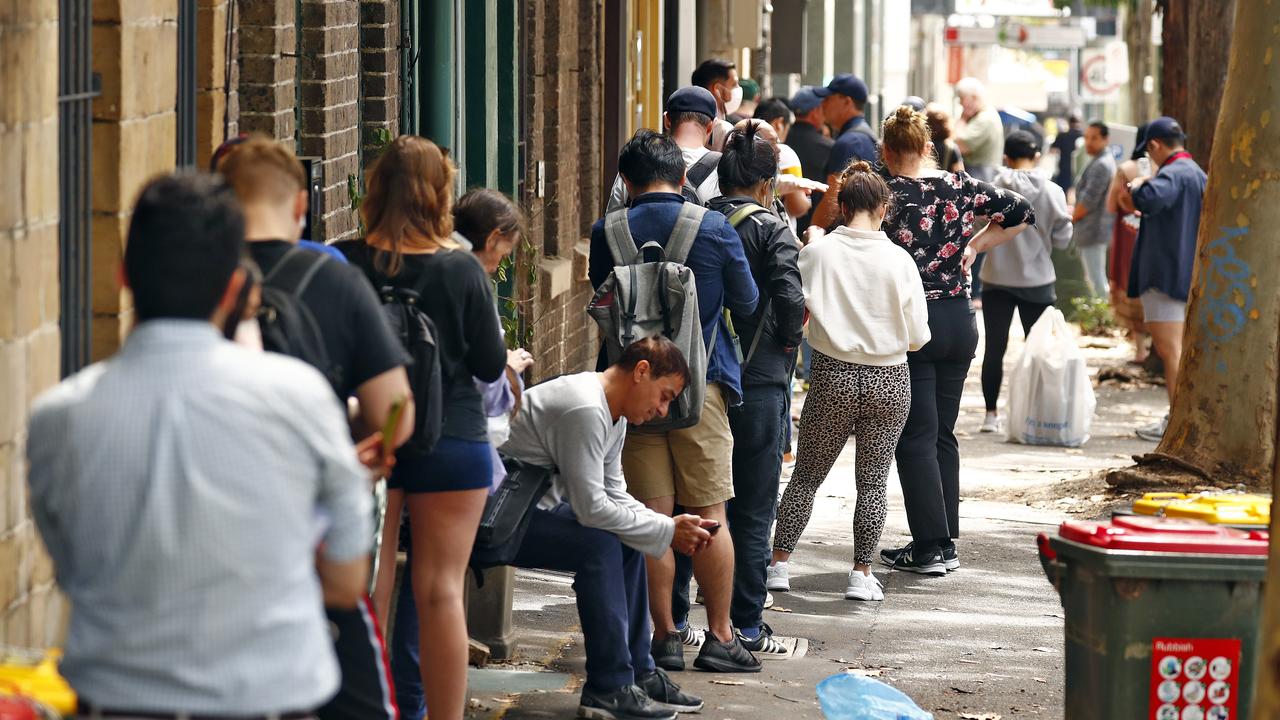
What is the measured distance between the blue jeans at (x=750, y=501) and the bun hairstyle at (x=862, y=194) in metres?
0.89

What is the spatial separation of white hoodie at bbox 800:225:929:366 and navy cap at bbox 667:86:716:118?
87 cm

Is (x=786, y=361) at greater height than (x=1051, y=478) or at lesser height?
greater

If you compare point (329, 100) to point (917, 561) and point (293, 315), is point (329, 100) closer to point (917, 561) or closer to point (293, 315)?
point (293, 315)

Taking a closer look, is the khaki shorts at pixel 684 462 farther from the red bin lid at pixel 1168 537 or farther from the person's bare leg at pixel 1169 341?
the person's bare leg at pixel 1169 341

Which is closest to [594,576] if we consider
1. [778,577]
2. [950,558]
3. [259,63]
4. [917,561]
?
[259,63]

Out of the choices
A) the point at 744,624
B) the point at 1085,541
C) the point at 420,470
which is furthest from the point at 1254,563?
the point at 744,624

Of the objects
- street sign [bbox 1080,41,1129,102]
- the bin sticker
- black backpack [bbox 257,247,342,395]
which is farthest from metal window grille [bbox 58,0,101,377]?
street sign [bbox 1080,41,1129,102]

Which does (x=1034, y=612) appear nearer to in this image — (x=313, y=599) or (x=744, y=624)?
(x=744, y=624)

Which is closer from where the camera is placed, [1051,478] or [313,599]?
[313,599]

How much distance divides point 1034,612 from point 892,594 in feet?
2.00

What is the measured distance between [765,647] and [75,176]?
10.5 feet

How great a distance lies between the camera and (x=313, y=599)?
120 inches

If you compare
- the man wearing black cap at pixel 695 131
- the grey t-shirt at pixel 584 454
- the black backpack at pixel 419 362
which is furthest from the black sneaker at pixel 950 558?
the black backpack at pixel 419 362

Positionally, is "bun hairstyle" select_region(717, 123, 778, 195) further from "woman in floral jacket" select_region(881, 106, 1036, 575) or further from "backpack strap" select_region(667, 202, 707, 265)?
"woman in floral jacket" select_region(881, 106, 1036, 575)
